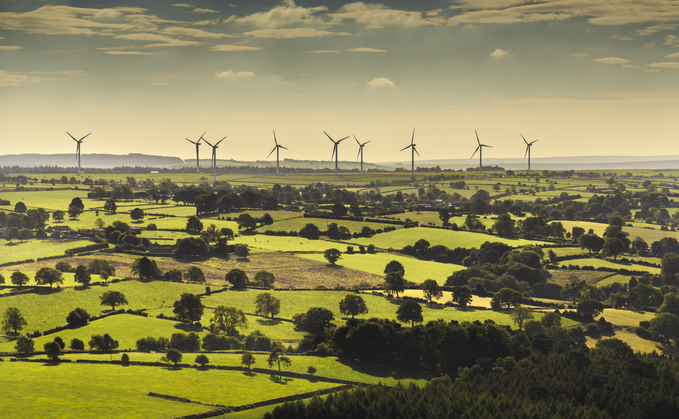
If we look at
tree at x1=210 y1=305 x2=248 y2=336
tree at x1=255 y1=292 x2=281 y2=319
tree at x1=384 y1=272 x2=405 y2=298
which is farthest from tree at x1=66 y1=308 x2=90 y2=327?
tree at x1=384 y1=272 x2=405 y2=298

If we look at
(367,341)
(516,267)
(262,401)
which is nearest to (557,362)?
(367,341)

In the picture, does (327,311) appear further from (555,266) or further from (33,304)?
(555,266)

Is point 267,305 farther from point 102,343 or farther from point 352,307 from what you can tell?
point 102,343

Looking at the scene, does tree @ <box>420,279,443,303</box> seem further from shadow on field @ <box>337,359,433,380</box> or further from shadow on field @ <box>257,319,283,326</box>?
shadow on field @ <box>257,319,283,326</box>

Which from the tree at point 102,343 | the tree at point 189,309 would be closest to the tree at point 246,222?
the tree at point 189,309

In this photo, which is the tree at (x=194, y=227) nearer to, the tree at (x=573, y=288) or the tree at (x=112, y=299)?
the tree at (x=112, y=299)

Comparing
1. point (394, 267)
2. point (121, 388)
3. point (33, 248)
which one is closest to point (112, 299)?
point (121, 388)
